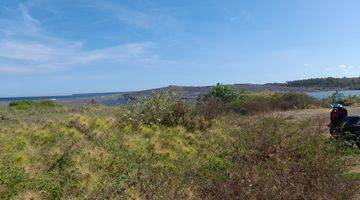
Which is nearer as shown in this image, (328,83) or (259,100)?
Result: (259,100)

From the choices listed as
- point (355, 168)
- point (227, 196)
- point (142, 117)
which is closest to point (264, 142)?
point (355, 168)

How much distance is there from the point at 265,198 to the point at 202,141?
665 centimetres

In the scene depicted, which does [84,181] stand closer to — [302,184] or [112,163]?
[112,163]

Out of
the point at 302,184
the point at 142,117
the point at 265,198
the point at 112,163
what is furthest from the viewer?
the point at 142,117

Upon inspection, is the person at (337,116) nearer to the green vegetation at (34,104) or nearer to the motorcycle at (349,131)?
the motorcycle at (349,131)

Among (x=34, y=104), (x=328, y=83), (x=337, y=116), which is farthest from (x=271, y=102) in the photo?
(x=328, y=83)

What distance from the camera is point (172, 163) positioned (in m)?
11.6

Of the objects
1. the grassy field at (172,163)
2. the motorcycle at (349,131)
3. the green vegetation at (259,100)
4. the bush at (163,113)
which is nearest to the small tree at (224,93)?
the green vegetation at (259,100)

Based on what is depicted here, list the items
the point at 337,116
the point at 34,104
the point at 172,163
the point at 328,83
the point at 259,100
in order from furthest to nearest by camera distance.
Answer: the point at 328,83
the point at 34,104
the point at 259,100
the point at 337,116
the point at 172,163

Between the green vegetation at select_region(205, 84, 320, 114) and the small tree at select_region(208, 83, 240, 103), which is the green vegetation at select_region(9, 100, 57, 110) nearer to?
the small tree at select_region(208, 83, 240, 103)

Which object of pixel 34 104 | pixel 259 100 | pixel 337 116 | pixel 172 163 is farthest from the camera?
pixel 34 104

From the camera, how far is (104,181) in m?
9.49

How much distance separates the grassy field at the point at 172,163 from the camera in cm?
881

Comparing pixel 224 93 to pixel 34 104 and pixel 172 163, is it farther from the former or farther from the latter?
pixel 172 163
